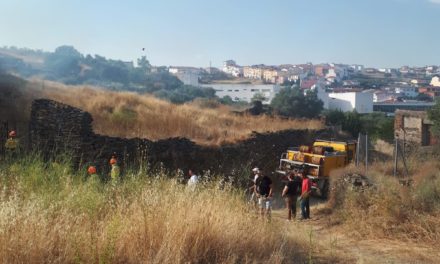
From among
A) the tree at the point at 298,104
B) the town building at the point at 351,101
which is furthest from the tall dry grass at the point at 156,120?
the town building at the point at 351,101

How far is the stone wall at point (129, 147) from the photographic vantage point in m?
16.1

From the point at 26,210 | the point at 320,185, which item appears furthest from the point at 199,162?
the point at 26,210

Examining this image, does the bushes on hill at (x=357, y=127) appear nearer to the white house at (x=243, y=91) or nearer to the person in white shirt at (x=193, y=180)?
the person in white shirt at (x=193, y=180)

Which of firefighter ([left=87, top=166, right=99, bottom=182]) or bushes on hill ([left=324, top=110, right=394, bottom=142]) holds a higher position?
firefighter ([left=87, top=166, right=99, bottom=182])

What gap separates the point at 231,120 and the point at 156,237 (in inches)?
884

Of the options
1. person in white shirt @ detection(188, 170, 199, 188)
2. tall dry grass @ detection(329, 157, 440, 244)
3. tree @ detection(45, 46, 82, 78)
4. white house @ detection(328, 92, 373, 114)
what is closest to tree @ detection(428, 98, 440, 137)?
tall dry grass @ detection(329, 157, 440, 244)

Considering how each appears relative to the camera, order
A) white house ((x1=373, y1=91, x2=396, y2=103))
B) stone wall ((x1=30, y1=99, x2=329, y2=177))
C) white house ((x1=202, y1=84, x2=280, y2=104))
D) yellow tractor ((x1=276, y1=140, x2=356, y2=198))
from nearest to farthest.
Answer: stone wall ((x1=30, y1=99, x2=329, y2=177)), yellow tractor ((x1=276, y1=140, x2=356, y2=198)), white house ((x1=202, y1=84, x2=280, y2=104)), white house ((x1=373, y1=91, x2=396, y2=103))

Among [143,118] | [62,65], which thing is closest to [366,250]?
[143,118]

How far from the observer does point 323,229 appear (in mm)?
10875

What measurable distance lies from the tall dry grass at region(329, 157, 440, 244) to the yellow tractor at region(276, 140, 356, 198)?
5.01 m

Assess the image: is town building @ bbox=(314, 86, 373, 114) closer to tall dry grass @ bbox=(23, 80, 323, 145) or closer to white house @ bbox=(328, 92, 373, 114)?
white house @ bbox=(328, 92, 373, 114)

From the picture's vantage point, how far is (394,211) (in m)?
9.45

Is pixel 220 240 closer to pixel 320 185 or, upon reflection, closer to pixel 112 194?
pixel 112 194

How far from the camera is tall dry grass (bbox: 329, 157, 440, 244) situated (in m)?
8.83
